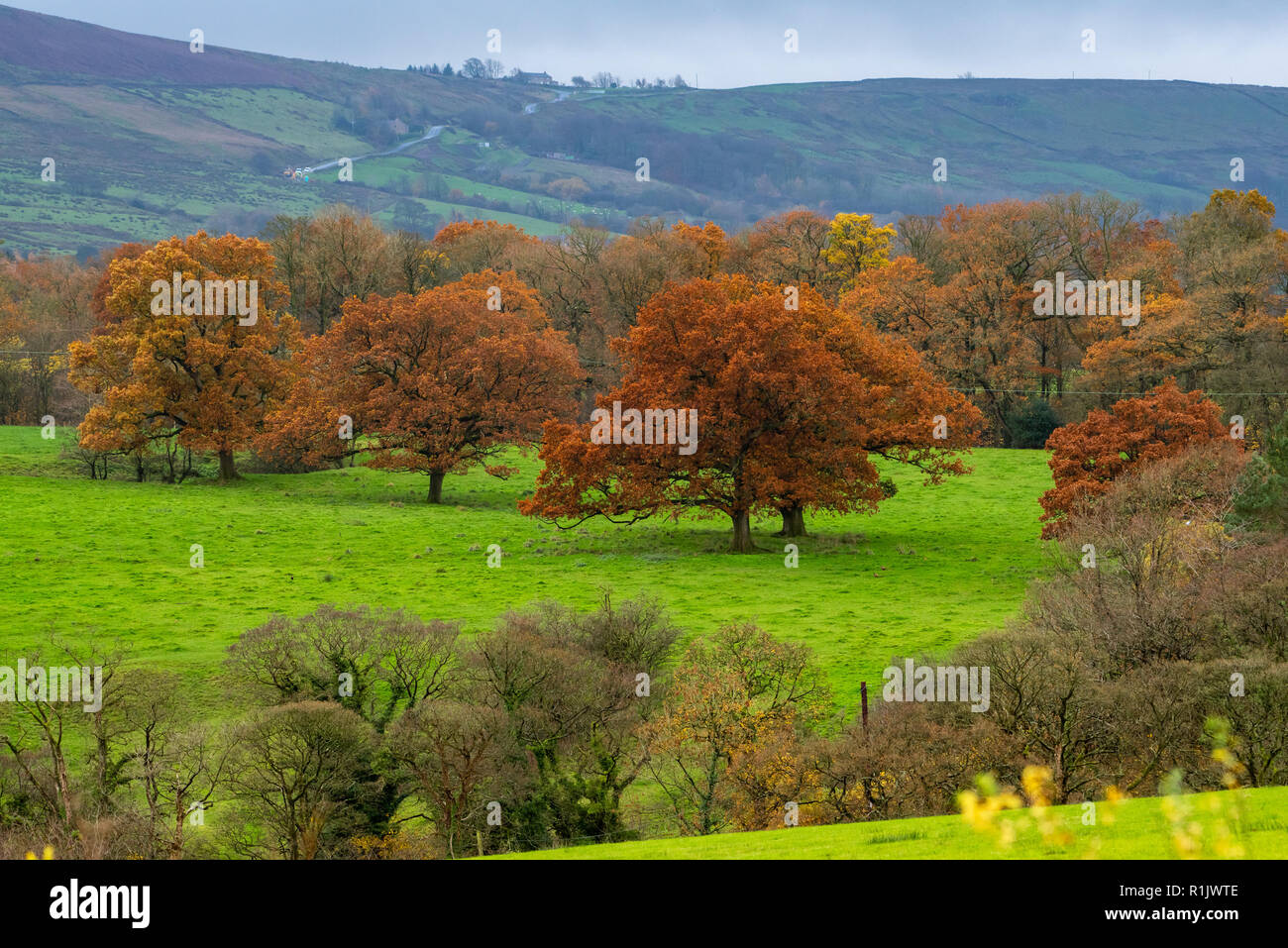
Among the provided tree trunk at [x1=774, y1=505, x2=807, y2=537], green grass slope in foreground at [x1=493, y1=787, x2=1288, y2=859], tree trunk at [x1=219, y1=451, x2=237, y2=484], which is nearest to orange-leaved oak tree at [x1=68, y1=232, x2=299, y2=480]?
tree trunk at [x1=219, y1=451, x2=237, y2=484]

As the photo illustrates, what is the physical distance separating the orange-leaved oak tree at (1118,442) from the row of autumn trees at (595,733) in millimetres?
13882

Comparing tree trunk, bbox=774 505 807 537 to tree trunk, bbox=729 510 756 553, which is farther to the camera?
tree trunk, bbox=774 505 807 537

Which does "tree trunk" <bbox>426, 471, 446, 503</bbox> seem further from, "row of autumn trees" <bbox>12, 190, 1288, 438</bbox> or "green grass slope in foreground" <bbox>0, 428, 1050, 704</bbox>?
"row of autumn trees" <bbox>12, 190, 1288, 438</bbox>

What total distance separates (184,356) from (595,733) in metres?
46.8

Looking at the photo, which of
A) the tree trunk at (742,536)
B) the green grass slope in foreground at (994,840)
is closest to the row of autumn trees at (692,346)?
the tree trunk at (742,536)

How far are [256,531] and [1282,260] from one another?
221 ft

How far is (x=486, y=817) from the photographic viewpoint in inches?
969

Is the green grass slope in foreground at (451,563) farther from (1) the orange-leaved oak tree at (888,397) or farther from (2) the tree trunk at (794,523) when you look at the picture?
(1) the orange-leaved oak tree at (888,397)

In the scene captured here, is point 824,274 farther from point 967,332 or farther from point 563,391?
point 563,391

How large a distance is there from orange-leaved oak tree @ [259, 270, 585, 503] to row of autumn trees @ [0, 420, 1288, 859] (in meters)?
32.4

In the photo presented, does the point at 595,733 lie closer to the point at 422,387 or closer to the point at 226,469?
the point at 422,387

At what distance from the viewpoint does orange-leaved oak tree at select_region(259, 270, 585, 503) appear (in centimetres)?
6244
